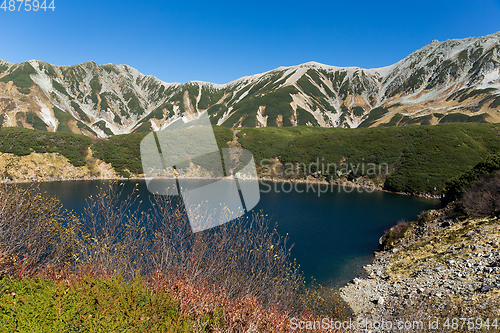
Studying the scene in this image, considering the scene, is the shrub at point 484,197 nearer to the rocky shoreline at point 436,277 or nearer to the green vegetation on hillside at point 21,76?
the rocky shoreline at point 436,277

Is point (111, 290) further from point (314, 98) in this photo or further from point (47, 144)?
point (314, 98)

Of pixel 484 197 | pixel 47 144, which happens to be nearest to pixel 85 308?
pixel 484 197

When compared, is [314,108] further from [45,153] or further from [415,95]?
[45,153]

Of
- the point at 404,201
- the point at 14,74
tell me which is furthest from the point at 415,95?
the point at 14,74

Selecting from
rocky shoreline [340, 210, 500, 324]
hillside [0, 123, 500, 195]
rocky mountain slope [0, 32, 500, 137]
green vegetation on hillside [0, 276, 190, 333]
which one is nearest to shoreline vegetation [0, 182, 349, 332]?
green vegetation on hillside [0, 276, 190, 333]

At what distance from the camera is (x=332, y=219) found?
32219 millimetres

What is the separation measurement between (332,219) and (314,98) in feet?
494

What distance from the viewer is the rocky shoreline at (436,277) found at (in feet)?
36.6

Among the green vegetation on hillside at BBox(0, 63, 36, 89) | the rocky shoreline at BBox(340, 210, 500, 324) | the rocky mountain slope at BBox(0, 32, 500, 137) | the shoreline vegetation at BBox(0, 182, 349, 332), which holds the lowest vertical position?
the rocky shoreline at BBox(340, 210, 500, 324)

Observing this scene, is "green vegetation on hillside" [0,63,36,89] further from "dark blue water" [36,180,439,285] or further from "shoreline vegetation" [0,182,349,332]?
"shoreline vegetation" [0,182,349,332]

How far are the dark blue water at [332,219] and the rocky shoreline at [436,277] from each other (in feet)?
7.14

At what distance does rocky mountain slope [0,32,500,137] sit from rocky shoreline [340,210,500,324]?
115 m

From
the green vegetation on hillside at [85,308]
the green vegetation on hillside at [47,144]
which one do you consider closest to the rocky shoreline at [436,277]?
the green vegetation on hillside at [85,308]

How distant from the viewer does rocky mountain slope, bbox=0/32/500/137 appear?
125312 mm
